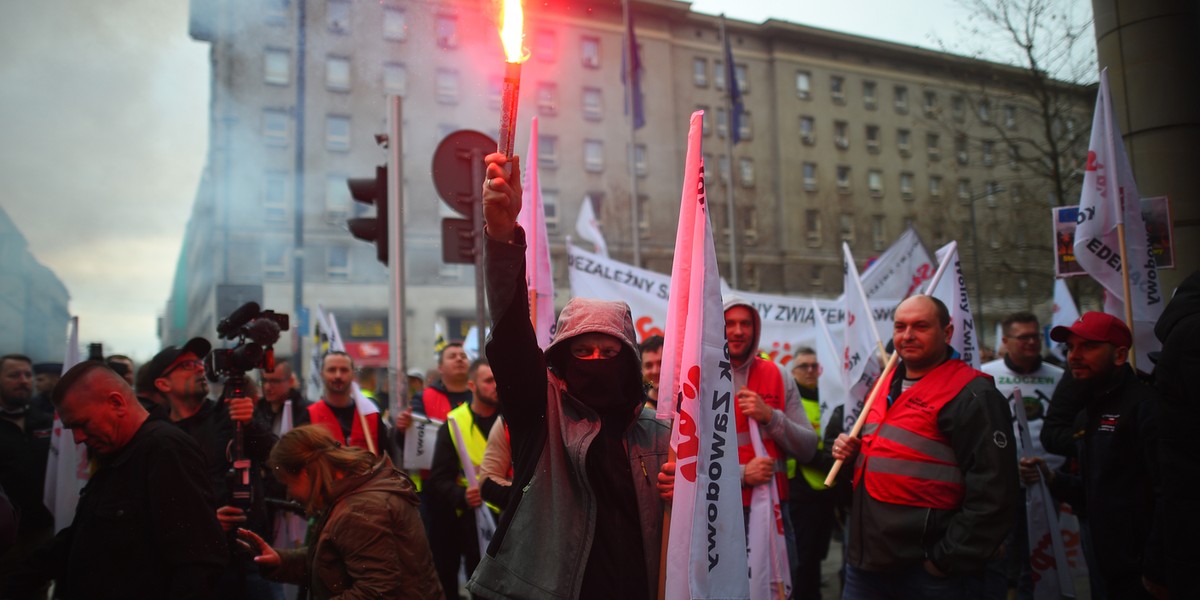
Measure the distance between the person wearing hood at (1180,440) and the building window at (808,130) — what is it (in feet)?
141

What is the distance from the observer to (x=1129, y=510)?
3.79 m

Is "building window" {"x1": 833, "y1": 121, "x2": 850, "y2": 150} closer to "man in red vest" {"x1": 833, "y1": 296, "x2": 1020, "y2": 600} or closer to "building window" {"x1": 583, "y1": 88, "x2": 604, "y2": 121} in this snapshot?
"building window" {"x1": 583, "y1": 88, "x2": 604, "y2": 121}

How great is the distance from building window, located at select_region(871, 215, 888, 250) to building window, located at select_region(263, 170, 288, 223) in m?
35.8

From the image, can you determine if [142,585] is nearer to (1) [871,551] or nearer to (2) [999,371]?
(1) [871,551]

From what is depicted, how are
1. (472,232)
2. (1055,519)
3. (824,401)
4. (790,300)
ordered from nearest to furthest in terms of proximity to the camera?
(1055,519) < (472,232) < (824,401) < (790,300)

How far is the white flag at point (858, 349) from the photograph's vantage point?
508 cm

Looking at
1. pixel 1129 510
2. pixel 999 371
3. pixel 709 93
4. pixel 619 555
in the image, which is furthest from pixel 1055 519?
pixel 709 93

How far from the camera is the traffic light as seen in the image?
620 cm

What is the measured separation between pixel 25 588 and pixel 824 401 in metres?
6.21

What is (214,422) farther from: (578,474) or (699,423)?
(699,423)

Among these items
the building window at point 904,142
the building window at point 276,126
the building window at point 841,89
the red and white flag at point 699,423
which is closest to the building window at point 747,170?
the building window at point 841,89

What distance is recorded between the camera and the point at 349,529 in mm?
3096

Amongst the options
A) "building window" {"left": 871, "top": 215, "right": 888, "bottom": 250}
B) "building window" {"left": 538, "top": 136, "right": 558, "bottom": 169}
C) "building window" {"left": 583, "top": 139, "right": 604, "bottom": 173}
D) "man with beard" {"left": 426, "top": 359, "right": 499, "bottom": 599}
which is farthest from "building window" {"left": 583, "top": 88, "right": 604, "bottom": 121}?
"man with beard" {"left": 426, "top": 359, "right": 499, "bottom": 599}

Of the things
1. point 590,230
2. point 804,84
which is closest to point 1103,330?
point 590,230
